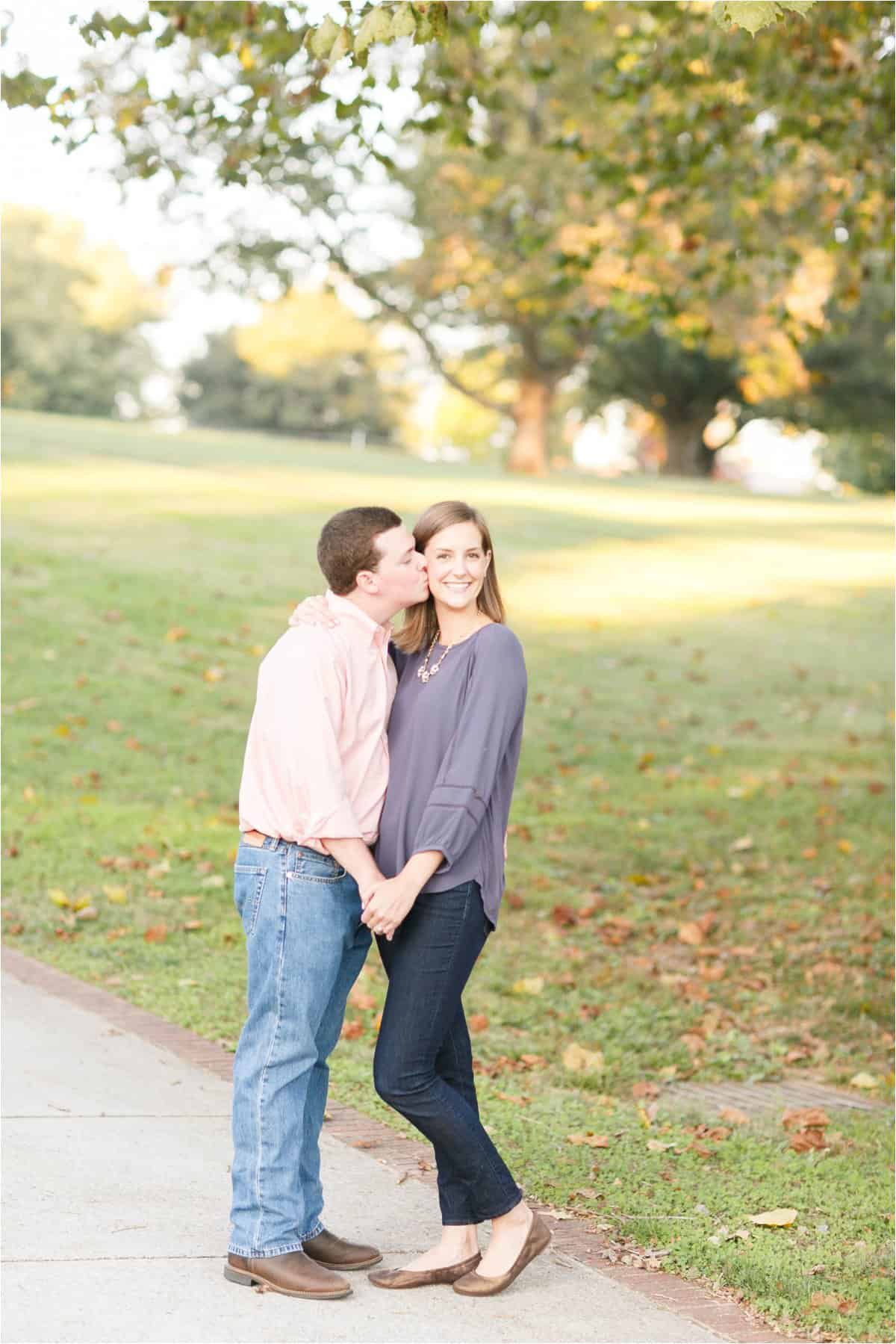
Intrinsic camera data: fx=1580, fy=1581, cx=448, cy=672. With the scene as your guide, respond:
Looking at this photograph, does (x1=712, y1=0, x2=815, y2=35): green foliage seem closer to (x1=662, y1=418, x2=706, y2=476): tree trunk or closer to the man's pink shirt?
the man's pink shirt

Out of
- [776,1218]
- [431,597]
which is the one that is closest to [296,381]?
[776,1218]

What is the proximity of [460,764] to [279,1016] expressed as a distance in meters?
0.80

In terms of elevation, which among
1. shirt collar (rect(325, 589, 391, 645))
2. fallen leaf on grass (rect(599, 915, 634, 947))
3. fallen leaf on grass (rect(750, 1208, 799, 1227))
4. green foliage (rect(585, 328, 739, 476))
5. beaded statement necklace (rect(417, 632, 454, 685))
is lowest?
fallen leaf on grass (rect(599, 915, 634, 947))

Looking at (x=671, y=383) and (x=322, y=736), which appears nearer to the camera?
(x=322, y=736)

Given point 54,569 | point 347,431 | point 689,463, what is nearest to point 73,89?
point 54,569

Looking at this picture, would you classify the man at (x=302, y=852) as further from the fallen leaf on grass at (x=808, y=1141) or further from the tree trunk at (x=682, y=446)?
the tree trunk at (x=682, y=446)

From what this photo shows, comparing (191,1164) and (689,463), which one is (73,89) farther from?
(689,463)

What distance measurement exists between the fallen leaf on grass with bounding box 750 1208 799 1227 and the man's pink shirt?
1.93m

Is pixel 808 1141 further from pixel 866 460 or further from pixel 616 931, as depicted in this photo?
pixel 866 460

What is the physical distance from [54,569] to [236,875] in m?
14.5

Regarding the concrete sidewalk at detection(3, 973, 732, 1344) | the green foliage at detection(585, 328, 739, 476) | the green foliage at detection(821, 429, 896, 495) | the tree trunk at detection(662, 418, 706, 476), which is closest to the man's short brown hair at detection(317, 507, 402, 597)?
the concrete sidewalk at detection(3, 973, 732, 1344)

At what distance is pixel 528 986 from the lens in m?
7.74

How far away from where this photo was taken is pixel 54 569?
18.1 meters

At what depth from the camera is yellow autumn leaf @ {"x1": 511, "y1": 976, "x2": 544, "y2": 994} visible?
7.71 metres
